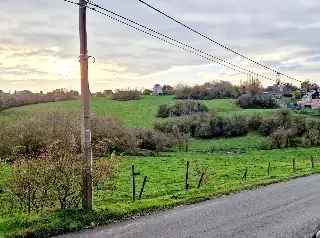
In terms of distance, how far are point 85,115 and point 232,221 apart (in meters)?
5.37

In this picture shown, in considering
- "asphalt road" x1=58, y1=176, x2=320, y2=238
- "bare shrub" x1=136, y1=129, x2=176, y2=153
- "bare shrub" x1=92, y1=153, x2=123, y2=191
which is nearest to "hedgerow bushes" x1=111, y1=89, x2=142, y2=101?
"bare shrub" x1=136, y1=129, x2=176, y2=153

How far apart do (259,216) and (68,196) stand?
6099mm

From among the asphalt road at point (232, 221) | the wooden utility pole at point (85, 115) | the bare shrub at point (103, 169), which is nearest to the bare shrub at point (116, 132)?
the asphalt road at point (232, 221)

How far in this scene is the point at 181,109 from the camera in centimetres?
10388

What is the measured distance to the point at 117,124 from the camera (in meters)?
66.9

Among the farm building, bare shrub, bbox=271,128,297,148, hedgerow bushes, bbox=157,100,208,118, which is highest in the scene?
the farm building

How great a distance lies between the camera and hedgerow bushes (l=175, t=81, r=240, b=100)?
12735 cm

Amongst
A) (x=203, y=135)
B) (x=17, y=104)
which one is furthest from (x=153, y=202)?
(x=17, y=104)

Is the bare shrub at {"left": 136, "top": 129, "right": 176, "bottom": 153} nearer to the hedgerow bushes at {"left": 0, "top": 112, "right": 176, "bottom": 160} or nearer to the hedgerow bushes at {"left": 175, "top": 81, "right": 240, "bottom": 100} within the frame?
the hedgerow bushes at {"left": 0, "top": 112, "right": 176, "bottom": 160}

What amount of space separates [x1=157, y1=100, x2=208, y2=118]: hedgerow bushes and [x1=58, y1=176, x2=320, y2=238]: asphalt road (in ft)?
261

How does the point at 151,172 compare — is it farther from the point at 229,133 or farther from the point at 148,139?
the point at 229,133

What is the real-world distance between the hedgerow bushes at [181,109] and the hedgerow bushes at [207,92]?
18567 millimetres

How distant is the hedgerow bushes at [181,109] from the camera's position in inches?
4031

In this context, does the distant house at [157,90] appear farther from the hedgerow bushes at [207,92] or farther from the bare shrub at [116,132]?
the bare shrub at [116,132]
